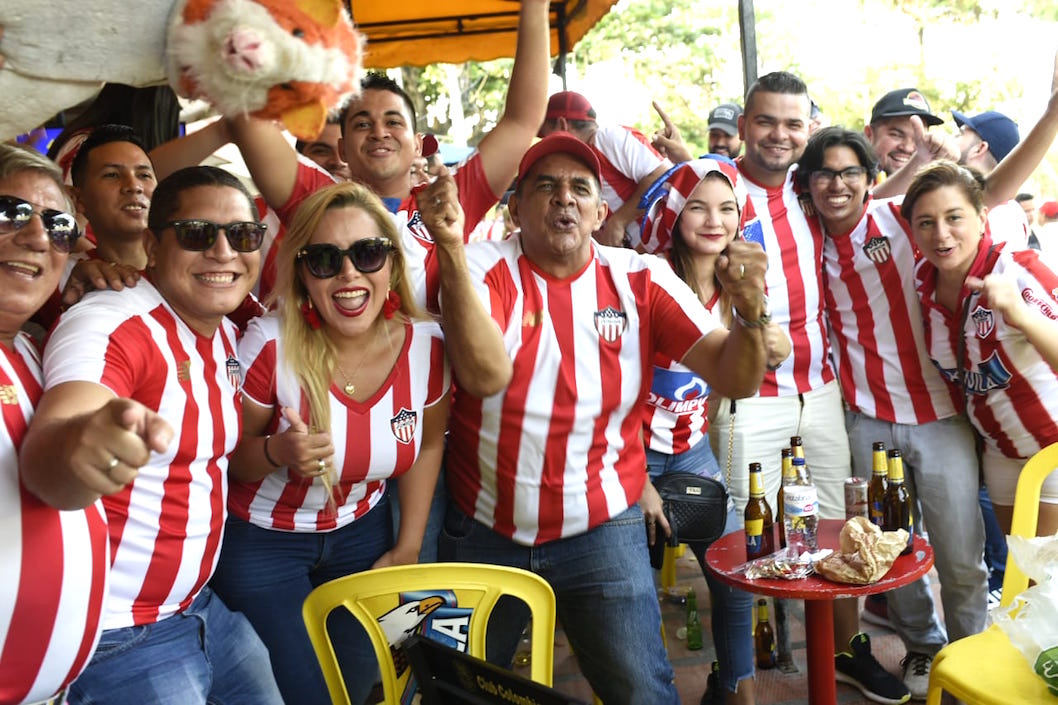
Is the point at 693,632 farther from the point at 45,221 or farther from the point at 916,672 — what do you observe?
the point at 45,221

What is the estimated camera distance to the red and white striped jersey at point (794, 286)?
152 inches

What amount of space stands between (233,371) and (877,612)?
352cm

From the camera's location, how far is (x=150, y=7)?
4.51 ft

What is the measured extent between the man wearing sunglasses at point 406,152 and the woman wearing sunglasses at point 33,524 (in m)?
0.73

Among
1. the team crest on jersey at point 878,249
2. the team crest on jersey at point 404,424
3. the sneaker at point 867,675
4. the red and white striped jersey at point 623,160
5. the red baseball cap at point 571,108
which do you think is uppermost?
the red baseball cap at point 571,108

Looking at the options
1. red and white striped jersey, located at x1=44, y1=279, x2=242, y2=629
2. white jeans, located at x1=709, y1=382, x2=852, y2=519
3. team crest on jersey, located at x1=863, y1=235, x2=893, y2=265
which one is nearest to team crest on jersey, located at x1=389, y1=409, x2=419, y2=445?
red and white striped jersey, located at x1=44, y1=279, x2=242, y2=629

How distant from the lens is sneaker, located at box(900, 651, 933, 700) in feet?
12.4

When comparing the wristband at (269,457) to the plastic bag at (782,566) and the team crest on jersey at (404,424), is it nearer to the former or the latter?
the team crest on jersey at (404,424)

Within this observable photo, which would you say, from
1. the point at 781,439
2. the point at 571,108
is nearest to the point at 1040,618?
the point at 781,439

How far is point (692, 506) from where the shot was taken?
3305 millimetres

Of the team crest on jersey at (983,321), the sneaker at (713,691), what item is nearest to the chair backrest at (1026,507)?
the team crest on jersey at (983,321)

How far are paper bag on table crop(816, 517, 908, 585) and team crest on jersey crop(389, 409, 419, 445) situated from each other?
1327 mm

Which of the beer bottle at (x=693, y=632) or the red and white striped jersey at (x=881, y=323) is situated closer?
the red and white striped jersey at (x=881, y=323)

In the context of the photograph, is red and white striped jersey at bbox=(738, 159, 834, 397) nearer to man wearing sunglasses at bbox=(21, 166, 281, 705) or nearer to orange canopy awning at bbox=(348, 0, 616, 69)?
man wearing sunglasses at bbox=(21, 166, 281, 705)
